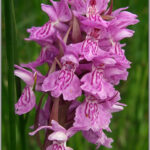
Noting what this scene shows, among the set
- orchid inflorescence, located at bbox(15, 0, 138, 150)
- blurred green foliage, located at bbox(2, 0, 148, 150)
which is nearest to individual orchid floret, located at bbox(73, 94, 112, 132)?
orchid inflorescence, located at bbox(15, 0, 138, 150)

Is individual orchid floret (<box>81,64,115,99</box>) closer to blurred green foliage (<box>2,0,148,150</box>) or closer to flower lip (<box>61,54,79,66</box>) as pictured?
flower lip (<box>61,54,79,66</box>)

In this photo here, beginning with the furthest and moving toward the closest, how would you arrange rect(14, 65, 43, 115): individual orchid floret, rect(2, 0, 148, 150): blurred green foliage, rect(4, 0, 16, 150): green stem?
1. rect(2, 0, 148, 150): blurred green foliage
2. rect(14, 65, 43, 115): individual orchid floret
3. rect(4, 0, 16, 150): green stem

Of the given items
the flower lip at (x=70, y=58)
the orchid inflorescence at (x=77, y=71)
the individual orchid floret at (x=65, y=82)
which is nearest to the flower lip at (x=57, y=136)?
the orchid inflorescence at (x=77, y=71)

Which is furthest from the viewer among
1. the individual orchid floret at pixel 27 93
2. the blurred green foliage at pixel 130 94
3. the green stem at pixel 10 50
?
the blurred green foliage at pixel 130 94

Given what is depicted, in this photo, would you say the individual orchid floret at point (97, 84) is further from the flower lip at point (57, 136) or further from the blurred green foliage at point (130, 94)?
the blurred green foliage at point (130, 94)

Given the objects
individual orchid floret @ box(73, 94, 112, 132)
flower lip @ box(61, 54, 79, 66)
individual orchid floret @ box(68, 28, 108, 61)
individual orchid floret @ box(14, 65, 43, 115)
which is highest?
individual orchid floret @ box(68, 28, 108, 61)

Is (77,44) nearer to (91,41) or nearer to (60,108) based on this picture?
(91,41)

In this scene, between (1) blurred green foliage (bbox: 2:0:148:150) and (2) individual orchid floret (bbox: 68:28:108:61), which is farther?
(1) blurred green foliage (bbox: 2:0:148:150)

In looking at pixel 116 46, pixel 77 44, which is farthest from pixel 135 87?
pixel 77 44

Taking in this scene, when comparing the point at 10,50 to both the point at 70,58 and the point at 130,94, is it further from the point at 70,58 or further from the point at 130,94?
the point at 130,94
